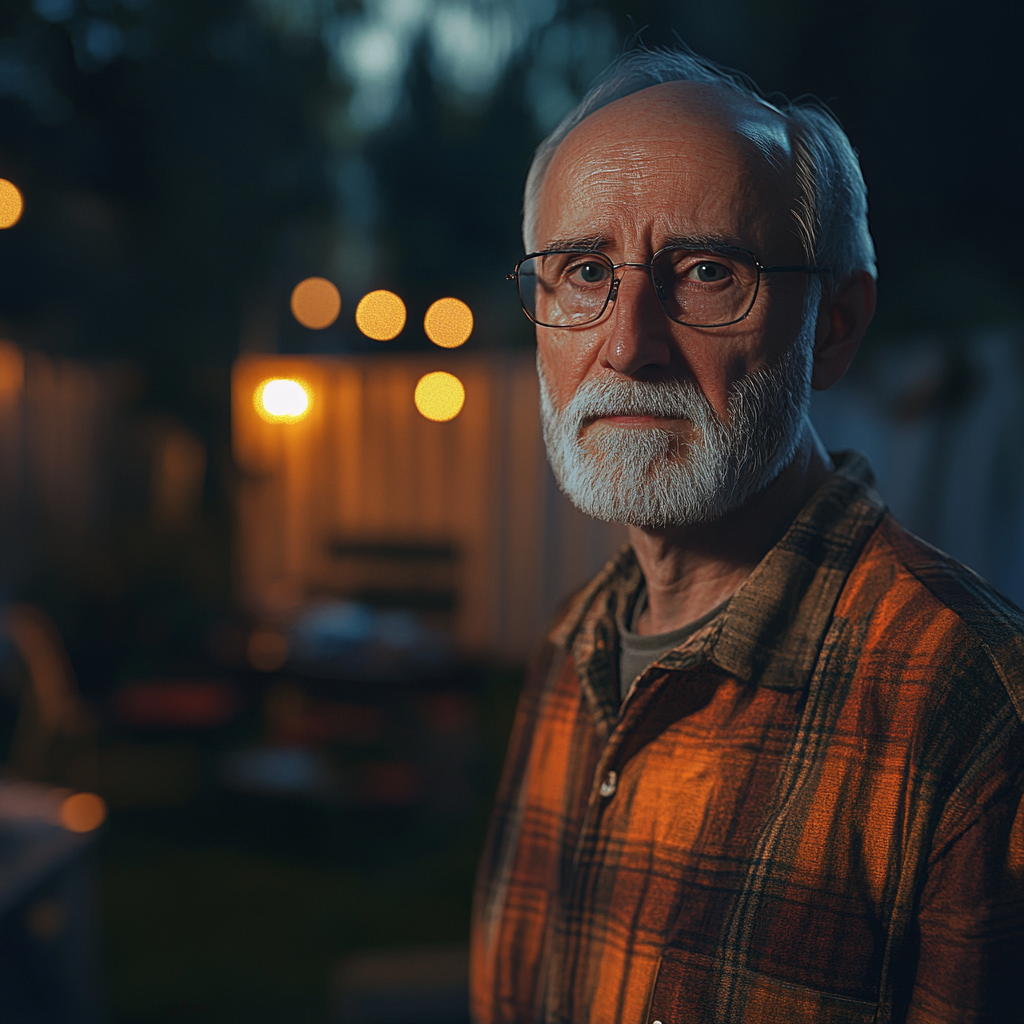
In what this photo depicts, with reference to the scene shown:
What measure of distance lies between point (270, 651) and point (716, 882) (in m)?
3.17

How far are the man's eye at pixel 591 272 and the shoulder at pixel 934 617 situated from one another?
390 millimetres

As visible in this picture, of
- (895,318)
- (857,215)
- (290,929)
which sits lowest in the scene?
(290,929)

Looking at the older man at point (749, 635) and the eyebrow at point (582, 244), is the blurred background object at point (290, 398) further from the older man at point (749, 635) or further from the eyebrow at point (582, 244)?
the eyebrow at point (582, 244)

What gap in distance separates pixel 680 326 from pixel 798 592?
0.30 m

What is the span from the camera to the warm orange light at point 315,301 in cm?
322

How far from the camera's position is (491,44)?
348cm

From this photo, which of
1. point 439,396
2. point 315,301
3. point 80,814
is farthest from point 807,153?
point 439,396

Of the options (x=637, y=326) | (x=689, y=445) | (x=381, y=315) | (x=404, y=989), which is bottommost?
(x=404, y=989)

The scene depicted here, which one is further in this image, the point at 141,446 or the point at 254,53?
the point at 141,446

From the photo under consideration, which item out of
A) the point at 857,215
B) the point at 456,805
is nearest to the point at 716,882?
the point at 857,215

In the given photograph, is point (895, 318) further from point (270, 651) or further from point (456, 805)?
point (270, 651)

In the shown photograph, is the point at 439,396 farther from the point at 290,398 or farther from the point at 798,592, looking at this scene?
the point at 798,592

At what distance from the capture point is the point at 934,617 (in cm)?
72

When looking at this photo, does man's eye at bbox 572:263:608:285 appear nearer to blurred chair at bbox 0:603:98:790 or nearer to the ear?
the ear
